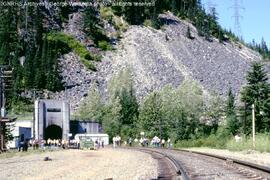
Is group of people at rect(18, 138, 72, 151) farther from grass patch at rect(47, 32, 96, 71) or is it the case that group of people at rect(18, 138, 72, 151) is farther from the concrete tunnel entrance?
grass patch at rect(47, 32, 96, 71)

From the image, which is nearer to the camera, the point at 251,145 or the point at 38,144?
the point at 251,145

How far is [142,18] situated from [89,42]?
109 ft

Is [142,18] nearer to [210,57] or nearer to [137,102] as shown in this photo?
[210,57]

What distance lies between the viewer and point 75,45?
517ft

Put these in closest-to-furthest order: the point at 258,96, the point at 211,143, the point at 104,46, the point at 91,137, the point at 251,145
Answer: the point at 251,145, the point at 258,96, the point at 211,143, the point at 91,137, the point at 104,46

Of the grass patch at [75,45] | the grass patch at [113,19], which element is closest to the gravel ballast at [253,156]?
the grass patch at [75,45]

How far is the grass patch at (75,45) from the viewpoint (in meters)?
150

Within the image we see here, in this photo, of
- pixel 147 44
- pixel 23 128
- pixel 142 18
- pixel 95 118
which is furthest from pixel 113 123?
pixel 142 18

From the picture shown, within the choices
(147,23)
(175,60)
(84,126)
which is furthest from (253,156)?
(147,23)

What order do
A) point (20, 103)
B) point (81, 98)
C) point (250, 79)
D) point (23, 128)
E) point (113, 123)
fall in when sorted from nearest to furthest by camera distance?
point (250, 79), point (23, 128), point (113, 123), point (20, 103), point (81, 98)

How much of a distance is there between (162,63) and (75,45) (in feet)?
82.2

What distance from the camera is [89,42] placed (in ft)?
547

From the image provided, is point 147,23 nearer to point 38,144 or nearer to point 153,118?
point 153,118

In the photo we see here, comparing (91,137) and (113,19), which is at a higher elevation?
(113,19)
